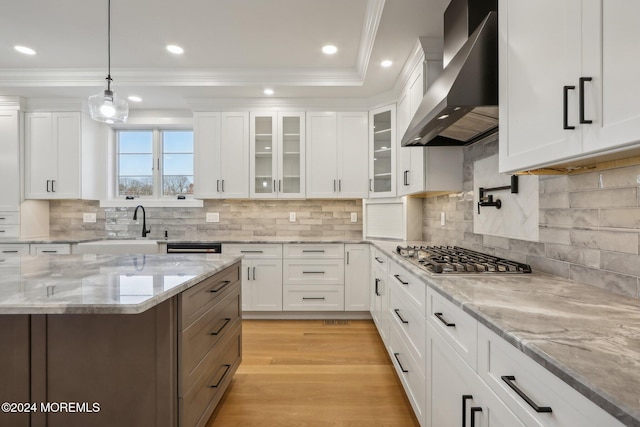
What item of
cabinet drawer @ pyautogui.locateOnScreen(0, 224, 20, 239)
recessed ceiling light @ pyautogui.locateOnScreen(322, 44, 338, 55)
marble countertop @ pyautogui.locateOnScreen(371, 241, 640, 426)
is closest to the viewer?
marble countertop @ pyautogui.locateOnScreen(371, 241, 640, 426)

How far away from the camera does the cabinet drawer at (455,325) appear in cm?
109

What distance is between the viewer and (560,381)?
2.24ft

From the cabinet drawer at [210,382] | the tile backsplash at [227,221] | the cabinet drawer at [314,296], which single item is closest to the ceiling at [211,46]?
the tile backsplash at [227,221]

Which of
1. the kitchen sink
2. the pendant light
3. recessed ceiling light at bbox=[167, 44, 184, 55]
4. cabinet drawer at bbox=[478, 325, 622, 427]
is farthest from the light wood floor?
recessed ceiling light at bbox=[167, 44, 184, 55]

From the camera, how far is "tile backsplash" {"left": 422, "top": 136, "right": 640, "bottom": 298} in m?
1.18

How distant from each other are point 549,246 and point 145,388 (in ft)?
6.40

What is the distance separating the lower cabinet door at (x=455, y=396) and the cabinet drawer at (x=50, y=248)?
4023mm

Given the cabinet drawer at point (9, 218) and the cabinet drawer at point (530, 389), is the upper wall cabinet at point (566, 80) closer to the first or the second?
the cabinet drawer at point (530, 389)

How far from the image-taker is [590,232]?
4.48 feet

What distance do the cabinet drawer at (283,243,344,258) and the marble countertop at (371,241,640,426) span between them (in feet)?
7.40

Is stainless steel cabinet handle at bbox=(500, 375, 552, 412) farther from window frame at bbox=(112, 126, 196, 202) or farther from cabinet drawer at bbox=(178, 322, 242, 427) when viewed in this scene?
window frame at bbox=(112, 126, 196, 202)

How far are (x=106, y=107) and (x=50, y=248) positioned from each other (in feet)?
7.90

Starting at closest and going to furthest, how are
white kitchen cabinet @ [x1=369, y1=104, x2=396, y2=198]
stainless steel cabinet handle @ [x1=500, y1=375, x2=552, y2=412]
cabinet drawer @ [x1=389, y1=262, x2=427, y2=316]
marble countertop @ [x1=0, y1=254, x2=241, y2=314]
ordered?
A: stainless steel cabinet handle @ [x1=500, y1=375, x2=552, y2=412] → marble countertop @ [x1=0, y1=254, x2=241, y2=314] → cabinet drawer @ [x1=389, y1=262, x2=427, y2=316] → white kitchen cabinet @ [x1=369, y1=104, x2=396, y2=198]

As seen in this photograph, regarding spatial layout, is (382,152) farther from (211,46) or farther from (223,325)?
(223,325)
